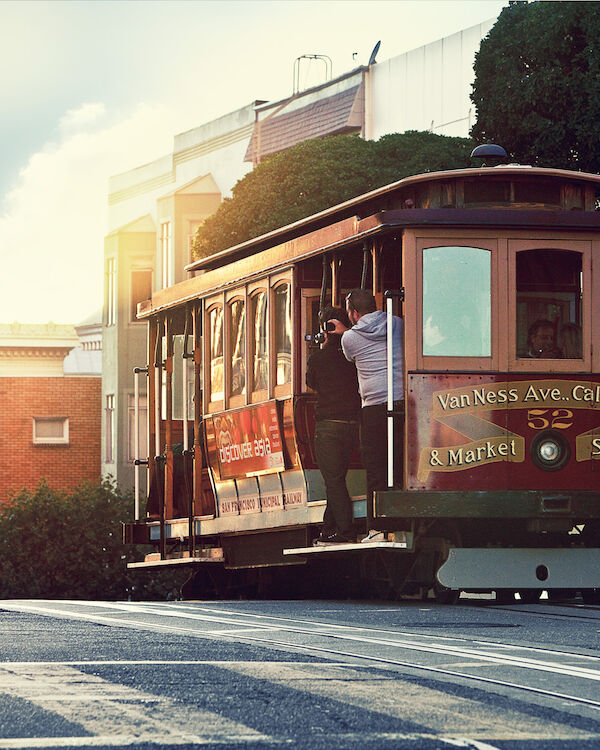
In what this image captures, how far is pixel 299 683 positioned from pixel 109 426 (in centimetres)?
4306

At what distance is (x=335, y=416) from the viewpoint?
1466cm

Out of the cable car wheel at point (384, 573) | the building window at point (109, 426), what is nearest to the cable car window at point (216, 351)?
the cable car wheel at point (384, 573)

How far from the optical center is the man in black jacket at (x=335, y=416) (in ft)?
47.7

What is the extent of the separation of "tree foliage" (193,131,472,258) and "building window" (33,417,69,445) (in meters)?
19.0

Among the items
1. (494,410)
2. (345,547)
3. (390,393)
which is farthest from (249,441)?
(494,410)

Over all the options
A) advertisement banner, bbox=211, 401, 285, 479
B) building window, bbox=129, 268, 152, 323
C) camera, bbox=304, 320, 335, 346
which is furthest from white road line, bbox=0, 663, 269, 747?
building window, bbox=129, 268, 152, 323

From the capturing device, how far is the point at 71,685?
784 centimetres

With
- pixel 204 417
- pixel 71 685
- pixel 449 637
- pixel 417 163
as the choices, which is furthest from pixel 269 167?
pixel 71 685

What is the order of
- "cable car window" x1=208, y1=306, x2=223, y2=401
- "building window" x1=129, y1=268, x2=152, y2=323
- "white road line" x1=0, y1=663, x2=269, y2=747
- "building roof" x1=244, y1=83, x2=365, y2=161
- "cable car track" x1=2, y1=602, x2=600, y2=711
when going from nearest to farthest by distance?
1. "white road line" x1=0, y1=663, x2=269, y2=747
2. "cable car track" x1=2, y1=602, x2=600, y2=711
3. "cable car window" x1=208, y1=306, x2=223, y2=401
4. "building roof" x1=244, y1=83, x2=365, y2=161
5. "building window" x1=129, y1=268, x2=152, y2=323

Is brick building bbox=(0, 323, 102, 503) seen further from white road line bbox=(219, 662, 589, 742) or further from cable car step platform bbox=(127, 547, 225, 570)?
white road line bbox=(219, 662, 589, 742)

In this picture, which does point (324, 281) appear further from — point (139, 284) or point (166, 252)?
point (139, 284)

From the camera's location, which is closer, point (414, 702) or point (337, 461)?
point (414, 702)

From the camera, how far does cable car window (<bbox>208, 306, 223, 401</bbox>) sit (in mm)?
17344

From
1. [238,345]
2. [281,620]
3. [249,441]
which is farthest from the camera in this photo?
[238,345]
